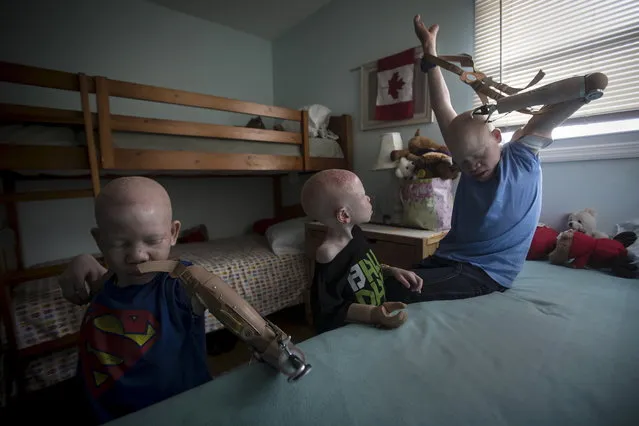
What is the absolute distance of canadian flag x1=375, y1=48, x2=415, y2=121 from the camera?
218cm

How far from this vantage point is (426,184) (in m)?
1.69

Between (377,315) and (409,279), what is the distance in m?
0.26

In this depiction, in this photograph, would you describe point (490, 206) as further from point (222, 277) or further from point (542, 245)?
point (222, 277)

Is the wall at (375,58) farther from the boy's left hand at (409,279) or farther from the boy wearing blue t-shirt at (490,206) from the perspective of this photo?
the boy's left hand at (409,279)

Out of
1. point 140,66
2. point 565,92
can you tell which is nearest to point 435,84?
point 565,92

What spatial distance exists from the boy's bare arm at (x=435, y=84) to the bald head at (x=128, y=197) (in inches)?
36.9

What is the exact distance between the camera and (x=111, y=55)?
97.0 inches

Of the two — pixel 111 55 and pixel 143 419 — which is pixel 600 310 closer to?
pixel 143 419

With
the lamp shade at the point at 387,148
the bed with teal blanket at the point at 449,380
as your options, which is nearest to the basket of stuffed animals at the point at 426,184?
the lamp shade at the point at 387,148

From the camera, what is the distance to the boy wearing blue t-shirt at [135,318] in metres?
0.58

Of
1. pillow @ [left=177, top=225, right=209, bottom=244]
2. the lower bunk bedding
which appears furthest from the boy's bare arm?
pillow @ [left=177, top=225, right=209, bottom=244]

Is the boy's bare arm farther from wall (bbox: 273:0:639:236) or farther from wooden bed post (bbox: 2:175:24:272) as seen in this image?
wooden bed post (bbox: 2:175:24:272)

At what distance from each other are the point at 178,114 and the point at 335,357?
2.78 m

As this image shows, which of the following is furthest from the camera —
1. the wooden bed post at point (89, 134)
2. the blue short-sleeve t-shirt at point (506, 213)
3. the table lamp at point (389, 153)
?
the table lamp at point (389, 153)
